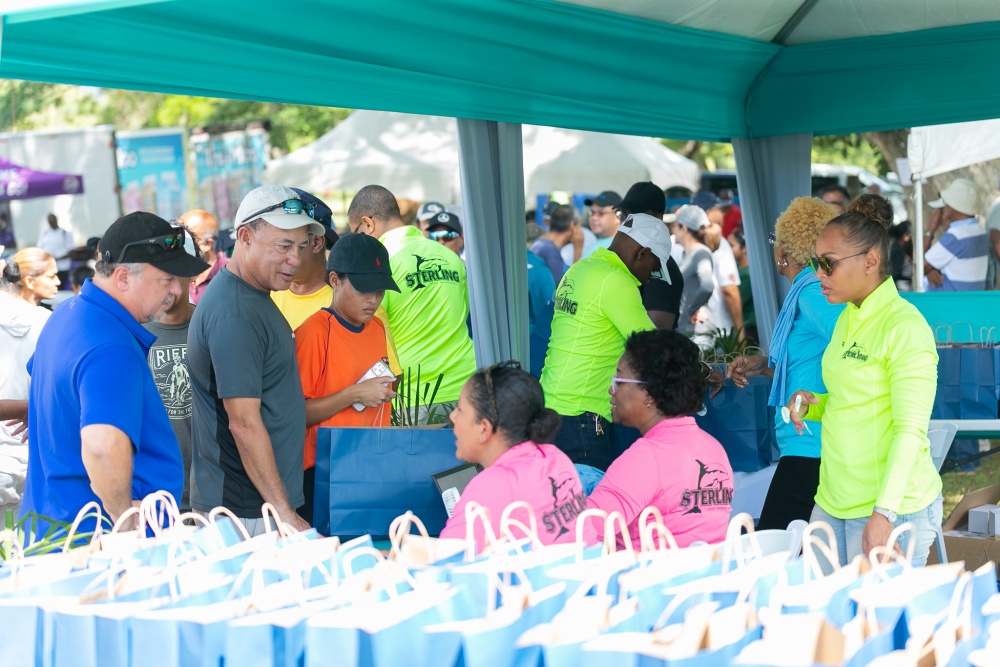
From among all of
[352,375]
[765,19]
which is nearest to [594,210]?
[765,19]

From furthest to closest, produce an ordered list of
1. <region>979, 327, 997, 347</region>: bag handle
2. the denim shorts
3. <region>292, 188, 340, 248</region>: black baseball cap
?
1. <region>979, 327, 997, 347</region>: bag handle
2. <region>292, 188, 340, 248</region>: black baseball cap
3. the denim shorts

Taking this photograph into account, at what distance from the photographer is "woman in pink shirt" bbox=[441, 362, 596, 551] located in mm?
2402

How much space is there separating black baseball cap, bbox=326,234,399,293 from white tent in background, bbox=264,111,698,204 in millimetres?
7928

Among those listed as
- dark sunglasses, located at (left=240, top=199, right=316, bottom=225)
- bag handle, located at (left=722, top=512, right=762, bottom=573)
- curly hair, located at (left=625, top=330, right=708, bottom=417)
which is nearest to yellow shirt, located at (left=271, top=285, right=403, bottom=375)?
dark sunglasses, located at (left=240, top=199, right=316, bottom=225)

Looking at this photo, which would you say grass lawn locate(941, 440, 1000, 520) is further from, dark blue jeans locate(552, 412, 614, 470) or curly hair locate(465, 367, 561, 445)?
curly hair locate(465, 367, 561, 445)

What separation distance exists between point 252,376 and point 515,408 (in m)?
0.73

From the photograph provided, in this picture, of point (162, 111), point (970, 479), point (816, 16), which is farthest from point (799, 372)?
point (162, 111)

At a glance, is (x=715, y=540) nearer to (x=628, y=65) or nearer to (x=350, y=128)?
(x=628, y=65)

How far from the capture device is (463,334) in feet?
15.3

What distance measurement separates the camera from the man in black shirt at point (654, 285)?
475cm

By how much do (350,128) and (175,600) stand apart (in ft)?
34.7

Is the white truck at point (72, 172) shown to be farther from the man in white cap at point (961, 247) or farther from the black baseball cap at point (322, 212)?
the black baseball cap at point (322, 212)

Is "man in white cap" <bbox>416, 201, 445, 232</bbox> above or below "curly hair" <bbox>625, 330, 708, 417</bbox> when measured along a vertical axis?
above

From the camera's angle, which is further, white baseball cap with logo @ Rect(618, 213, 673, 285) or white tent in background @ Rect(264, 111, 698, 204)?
white tent in background @ Rect(264, 111, 698, 204)
